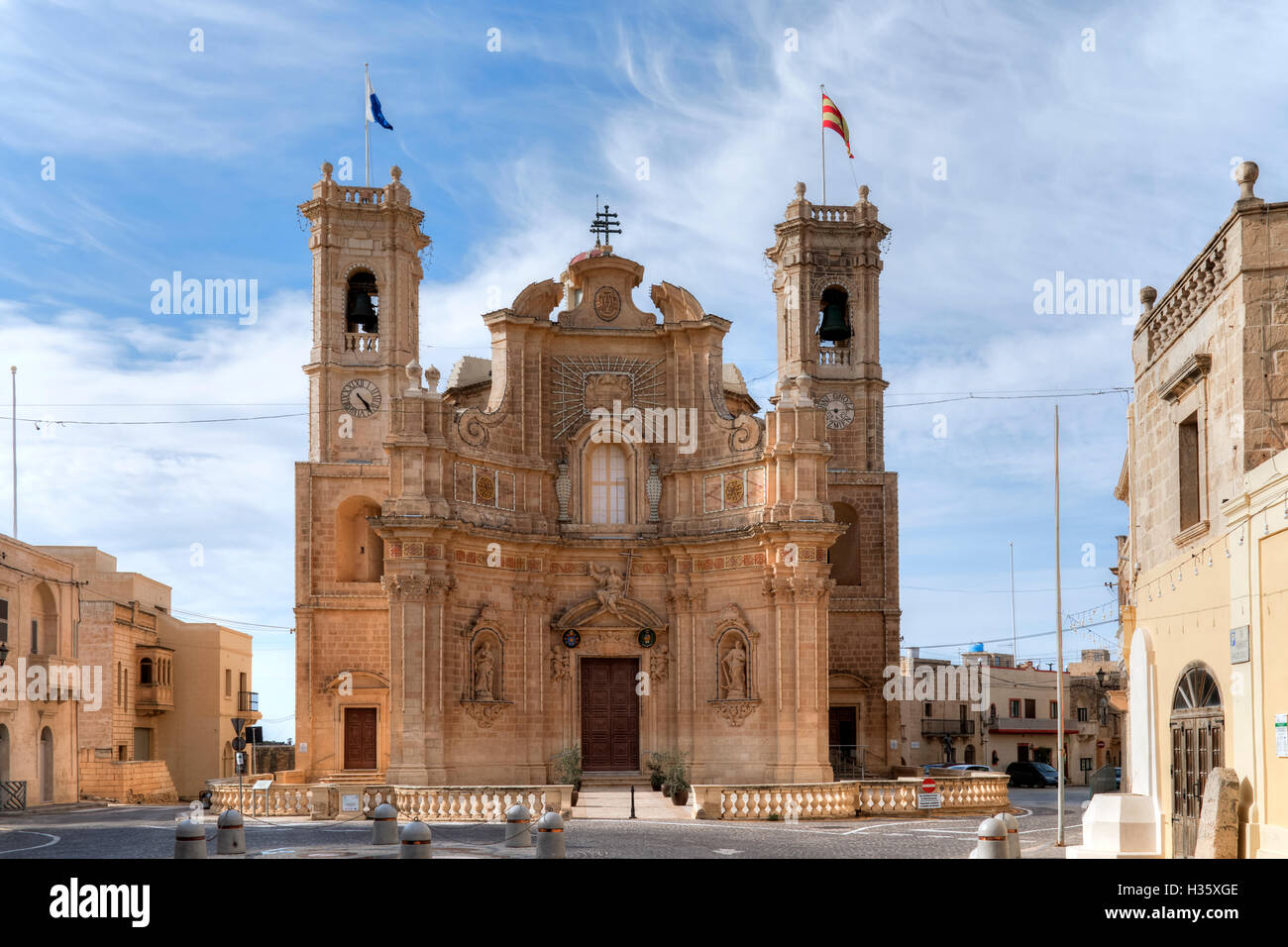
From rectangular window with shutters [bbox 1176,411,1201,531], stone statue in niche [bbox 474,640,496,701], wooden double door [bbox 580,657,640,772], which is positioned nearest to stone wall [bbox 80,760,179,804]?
stone statue in niche [bbox 474,640,496,701]

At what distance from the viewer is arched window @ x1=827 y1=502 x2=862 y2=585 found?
46312mm

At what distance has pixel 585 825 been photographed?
3036cm

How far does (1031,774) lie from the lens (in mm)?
59156

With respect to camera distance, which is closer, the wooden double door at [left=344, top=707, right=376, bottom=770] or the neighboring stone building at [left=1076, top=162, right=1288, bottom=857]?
the neighboring stone building at [left=1076, top=162, right=1288, bottom=857]

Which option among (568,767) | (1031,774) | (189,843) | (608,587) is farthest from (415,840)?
(1031,774)

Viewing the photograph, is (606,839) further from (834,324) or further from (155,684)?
(155,684)

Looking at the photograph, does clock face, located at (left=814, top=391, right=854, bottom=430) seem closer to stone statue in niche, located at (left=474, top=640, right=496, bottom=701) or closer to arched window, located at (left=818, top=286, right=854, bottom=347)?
arched window, located at (left=818, top=286, right=854, bottom=347)

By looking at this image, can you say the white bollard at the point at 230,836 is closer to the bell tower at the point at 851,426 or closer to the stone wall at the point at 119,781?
the bell tower at the point at 851,426

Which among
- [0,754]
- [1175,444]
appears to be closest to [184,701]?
[0,754]

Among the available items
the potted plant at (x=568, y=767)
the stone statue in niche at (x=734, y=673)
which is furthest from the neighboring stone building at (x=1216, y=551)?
the potted plant at (x=568, y=767)

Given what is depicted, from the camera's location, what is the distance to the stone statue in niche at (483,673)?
132ft

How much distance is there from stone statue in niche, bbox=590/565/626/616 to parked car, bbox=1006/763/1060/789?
24.2 m
